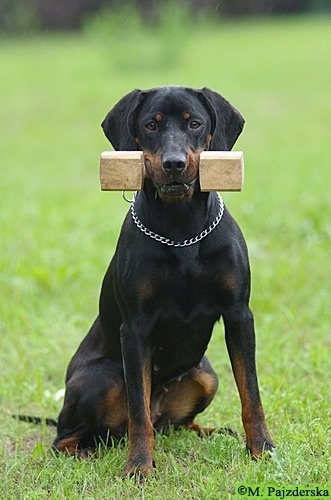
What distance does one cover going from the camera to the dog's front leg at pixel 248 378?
163 inches

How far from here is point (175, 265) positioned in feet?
13.4

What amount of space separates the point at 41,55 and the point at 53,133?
11.3m

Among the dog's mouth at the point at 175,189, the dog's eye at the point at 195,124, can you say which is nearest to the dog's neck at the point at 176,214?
the dog's mouth at the point at 175,189

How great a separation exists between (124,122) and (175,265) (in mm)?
663

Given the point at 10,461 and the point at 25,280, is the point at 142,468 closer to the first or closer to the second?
the point at 10,461

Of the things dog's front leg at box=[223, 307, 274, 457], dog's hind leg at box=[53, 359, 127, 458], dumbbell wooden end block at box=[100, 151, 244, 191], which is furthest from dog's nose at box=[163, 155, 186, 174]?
dog's hind leg at box=[53, 359, 127, 458]

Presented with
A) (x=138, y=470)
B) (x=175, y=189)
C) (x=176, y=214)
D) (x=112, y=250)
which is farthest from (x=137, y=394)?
→ (x=112, y=250)

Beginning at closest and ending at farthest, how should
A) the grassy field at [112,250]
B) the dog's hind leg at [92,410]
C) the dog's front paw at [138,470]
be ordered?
1. the dog's front paw at [138,470]
2. the grassy field at [112,250]
3. the dog's hind leg at [92,410]

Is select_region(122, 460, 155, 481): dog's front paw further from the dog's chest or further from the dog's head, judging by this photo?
the dog's head

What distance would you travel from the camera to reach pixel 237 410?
496cm

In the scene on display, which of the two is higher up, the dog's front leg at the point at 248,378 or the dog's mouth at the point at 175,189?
the dog's mouth at the point at 175,189

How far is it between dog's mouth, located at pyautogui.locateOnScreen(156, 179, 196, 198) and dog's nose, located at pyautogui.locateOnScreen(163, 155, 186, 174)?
0.08m

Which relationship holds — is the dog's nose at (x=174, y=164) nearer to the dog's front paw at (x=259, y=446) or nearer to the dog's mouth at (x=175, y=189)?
the dog's mouth at (x=175, y=189)

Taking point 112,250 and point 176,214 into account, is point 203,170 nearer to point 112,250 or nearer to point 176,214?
point 176,214
